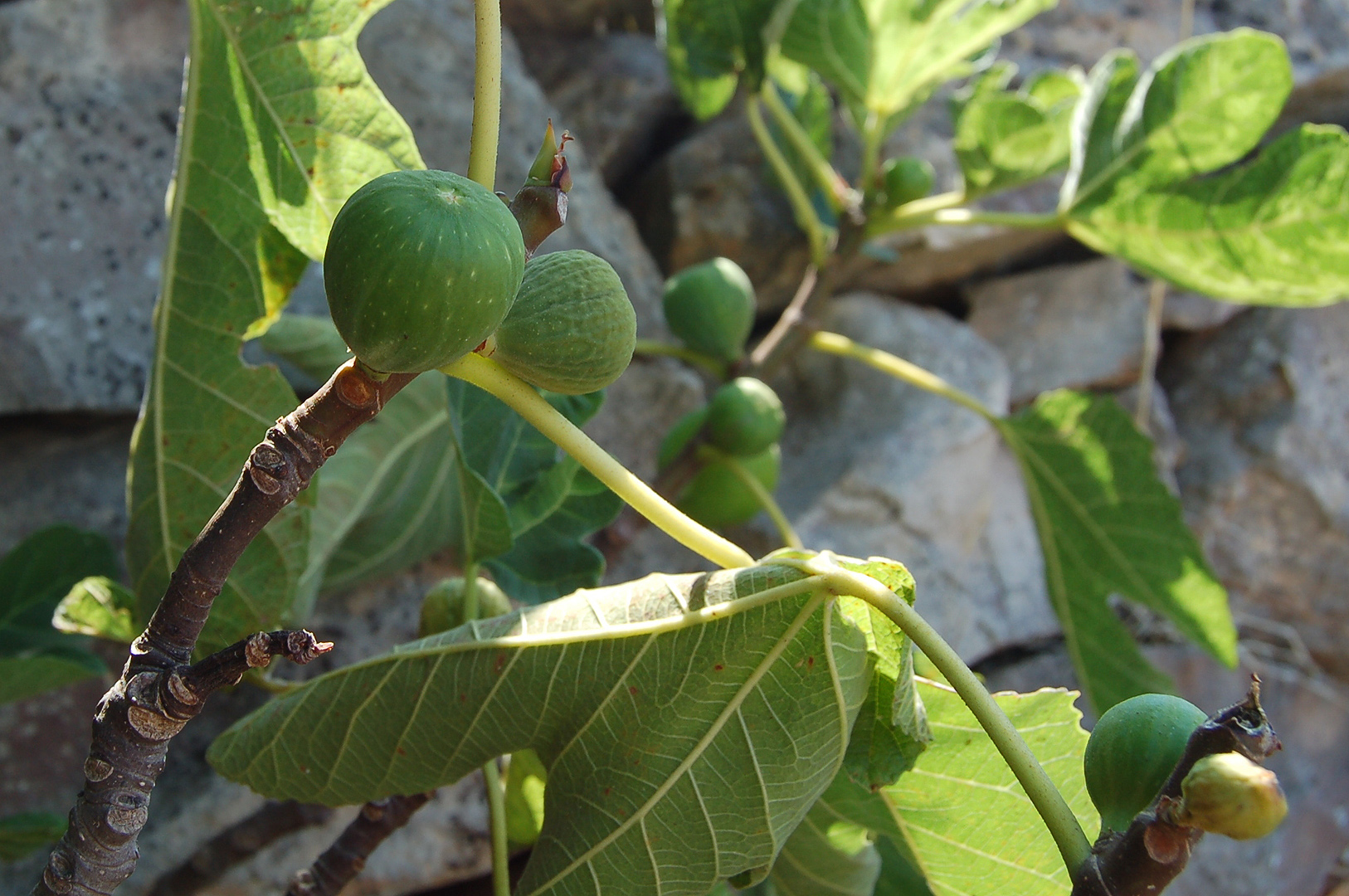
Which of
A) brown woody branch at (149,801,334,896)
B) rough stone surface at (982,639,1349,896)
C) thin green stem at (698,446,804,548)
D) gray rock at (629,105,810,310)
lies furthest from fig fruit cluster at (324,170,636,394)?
rough stone surface at (982,639,1349,896)

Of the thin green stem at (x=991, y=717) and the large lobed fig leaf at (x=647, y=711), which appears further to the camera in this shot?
the large lobed fig leaf at (x=647, y=711)

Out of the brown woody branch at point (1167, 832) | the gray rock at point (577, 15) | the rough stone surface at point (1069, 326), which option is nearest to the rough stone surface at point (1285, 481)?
the rough stone surface at point (1069, 326)

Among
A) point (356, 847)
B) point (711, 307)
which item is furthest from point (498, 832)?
point (711, 307)

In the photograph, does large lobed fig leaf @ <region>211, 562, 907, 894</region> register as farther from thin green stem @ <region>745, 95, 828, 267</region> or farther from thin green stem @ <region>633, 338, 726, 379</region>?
thin green stem @ <region>745, 95, 828, 267</region>

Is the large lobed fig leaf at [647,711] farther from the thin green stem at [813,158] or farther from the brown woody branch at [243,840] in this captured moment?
the thin green stem at [813,158]

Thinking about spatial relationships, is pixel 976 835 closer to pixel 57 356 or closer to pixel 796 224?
pixel 57 356

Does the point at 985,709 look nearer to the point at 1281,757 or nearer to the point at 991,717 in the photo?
the point at 991,717
